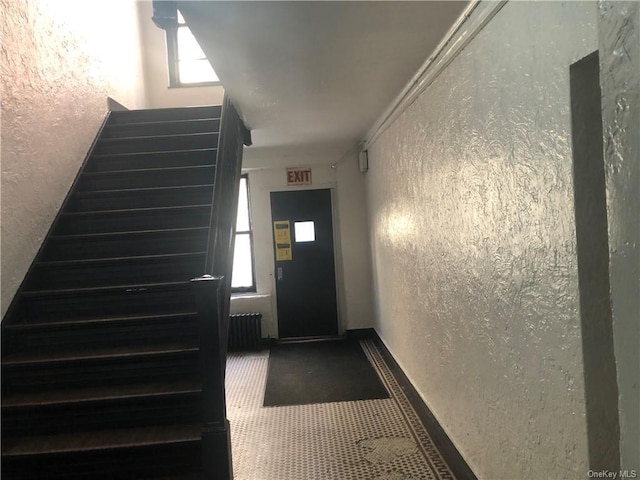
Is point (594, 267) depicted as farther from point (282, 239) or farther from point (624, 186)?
point (282, 239)

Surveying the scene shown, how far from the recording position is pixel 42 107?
288 cm

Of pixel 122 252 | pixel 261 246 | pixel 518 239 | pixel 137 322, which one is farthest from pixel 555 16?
pixel 261 246

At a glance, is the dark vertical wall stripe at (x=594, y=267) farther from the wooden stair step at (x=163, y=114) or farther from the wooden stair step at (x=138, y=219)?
the wooden stair step at (x=163, y=114)

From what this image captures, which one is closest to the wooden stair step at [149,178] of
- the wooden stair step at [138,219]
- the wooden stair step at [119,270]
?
the wooden stair step at [138,219]

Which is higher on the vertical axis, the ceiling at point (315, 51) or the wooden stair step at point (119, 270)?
the ceiling at point (315, 51)

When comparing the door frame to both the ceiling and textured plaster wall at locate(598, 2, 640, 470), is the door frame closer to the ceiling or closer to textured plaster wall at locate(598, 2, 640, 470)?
the ceiling

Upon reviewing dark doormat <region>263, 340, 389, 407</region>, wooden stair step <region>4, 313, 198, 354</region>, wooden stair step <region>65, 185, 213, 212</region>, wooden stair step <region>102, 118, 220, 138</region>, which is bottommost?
dark doormat <region>263, 340, 389, 407</region>

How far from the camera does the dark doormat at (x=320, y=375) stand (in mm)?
3547

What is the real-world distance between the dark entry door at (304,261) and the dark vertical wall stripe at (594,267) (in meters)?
4.28

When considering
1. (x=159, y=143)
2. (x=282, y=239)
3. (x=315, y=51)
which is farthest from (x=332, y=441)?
(x=282, y=239)

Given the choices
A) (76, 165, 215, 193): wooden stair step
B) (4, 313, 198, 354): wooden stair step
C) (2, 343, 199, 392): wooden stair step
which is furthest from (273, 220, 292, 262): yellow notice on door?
(2, 343, 199, 392): wooden stair step

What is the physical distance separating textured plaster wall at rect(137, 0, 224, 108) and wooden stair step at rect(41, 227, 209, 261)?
3.01m

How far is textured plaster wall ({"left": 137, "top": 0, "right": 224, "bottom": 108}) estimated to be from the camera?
5488mm

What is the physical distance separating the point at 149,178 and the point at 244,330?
235 cm
